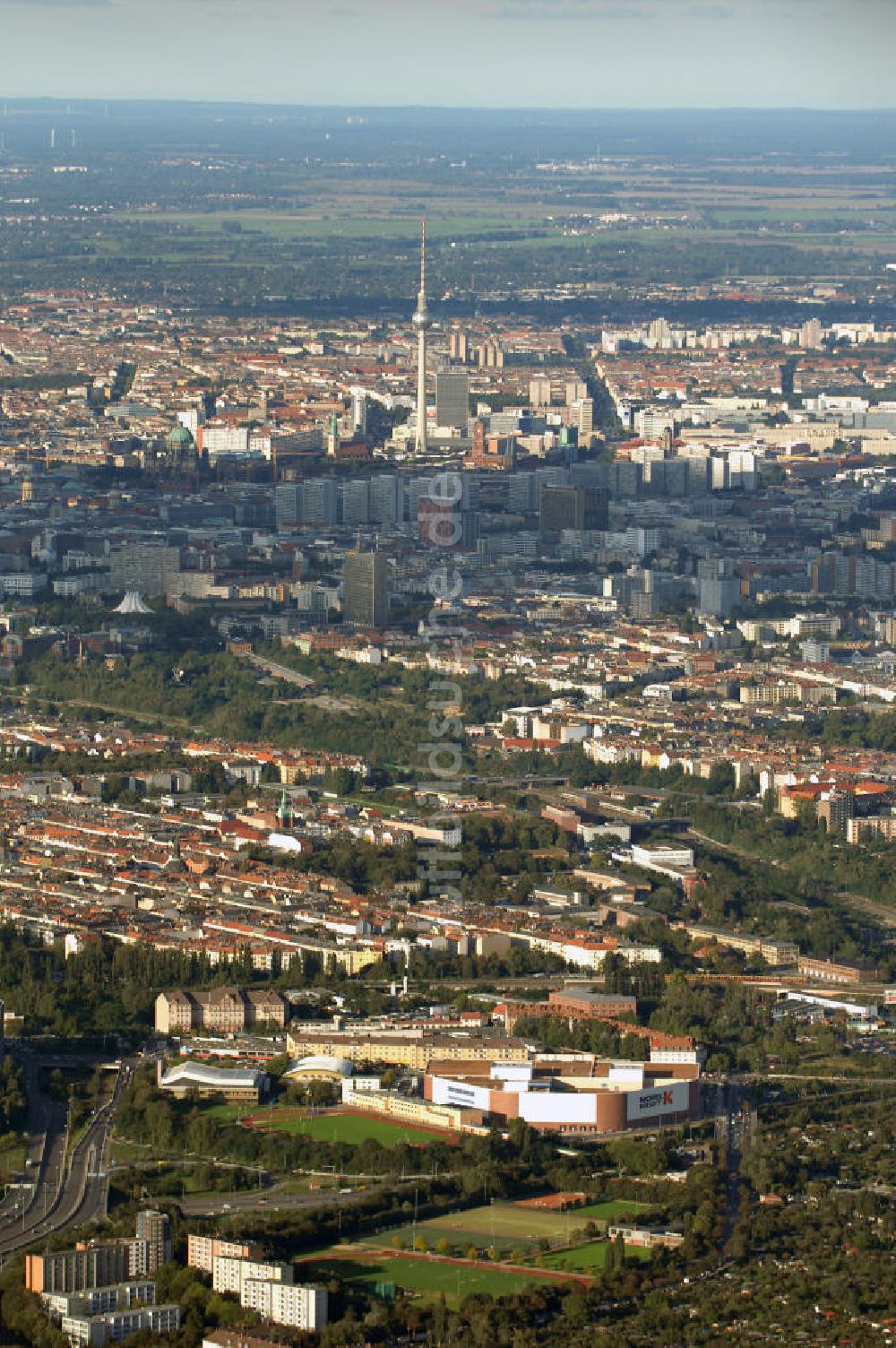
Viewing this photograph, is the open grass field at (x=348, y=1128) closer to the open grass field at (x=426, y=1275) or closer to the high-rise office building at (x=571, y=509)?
the open grass field at (x=426, y=1275)

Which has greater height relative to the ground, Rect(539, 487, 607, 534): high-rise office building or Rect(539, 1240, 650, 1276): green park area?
Rect(539, 1240, 650, 1276): green park area

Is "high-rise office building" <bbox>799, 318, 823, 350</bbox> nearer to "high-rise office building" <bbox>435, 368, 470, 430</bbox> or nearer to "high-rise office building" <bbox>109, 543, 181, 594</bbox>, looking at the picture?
"high-rise office building" <bbox>435, 368, 470, 430</bbox>

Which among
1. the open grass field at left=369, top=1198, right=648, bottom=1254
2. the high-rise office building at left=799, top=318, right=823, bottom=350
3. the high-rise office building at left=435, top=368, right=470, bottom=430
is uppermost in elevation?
the open grass field at left=369, top=1198, right=648, bottom=1254

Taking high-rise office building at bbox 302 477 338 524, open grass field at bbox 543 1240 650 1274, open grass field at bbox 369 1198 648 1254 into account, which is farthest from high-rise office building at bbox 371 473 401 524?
open grass field at bbox 543 1240 650 1274

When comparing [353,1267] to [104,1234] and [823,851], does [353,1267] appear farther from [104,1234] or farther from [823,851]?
[823,851]

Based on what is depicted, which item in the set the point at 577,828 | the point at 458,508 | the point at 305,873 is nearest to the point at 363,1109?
the point at 305,873

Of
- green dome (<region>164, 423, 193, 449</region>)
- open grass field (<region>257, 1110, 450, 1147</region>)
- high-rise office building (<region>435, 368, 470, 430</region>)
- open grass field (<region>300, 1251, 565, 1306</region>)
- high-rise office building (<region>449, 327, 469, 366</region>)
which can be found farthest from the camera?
high-rise office building (<region>449, 327, 469, 366</region>)
